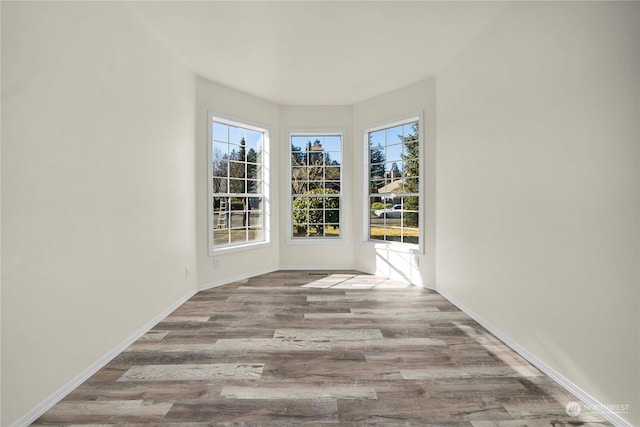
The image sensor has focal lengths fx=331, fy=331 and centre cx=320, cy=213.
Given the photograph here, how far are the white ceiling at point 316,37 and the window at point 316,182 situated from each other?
116 centimetres

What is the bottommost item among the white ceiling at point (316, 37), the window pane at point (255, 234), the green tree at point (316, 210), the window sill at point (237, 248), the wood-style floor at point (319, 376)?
the wood-style floor at point (319, 376)

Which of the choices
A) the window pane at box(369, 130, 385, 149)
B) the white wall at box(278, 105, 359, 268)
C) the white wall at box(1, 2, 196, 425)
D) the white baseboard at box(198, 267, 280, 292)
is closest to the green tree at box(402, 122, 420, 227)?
the window pane at box(369, 130, 385, 149)

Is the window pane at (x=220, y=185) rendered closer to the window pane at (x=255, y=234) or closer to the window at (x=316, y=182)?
the window pane at (x=255, y=234)

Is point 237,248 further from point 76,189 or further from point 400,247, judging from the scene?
point 76,189

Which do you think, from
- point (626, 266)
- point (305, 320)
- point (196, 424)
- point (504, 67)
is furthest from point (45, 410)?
point (504, 67)

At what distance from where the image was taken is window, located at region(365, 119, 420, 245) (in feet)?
14.8

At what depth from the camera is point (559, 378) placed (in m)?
2.08

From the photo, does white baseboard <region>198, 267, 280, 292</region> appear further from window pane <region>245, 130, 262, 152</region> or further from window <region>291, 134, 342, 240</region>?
window pane <region>245, 130, 262, 152</region>

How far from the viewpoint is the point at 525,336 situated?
7.94ft

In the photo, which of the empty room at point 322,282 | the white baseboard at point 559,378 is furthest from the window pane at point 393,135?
the white baseboard at point 559,378

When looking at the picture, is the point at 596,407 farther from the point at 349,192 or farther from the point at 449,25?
the point at 349,192

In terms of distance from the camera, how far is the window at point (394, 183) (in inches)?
178

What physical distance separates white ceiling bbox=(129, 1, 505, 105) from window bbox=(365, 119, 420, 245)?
2.48 ft

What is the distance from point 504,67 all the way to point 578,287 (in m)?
1.76
